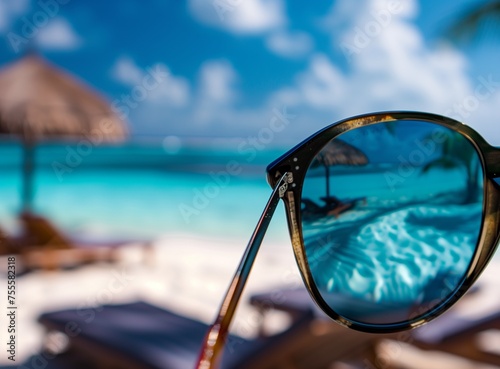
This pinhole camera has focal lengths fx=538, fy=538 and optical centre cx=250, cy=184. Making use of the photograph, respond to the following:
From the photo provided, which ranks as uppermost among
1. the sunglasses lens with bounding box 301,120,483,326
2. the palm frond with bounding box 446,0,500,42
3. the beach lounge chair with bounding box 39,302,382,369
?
the palm frond with bounding box 446,0,500,42

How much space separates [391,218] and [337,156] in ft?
0.20

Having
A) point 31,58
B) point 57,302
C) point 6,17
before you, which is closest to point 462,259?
point 57,302

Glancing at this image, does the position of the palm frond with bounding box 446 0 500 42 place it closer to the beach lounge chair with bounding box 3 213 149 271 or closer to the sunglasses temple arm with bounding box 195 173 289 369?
the beach lounge chair with bounding box 3 213 149 271

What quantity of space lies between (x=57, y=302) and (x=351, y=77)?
16.6 m

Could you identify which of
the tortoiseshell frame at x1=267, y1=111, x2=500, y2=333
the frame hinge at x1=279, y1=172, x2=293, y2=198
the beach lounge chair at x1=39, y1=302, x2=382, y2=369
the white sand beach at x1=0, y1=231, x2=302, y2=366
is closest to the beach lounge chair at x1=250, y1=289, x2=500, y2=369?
the beach lounge chair at x1=39, y1=302, x2=382, y2=369

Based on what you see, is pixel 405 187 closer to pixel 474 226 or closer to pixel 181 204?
pixel 474 226

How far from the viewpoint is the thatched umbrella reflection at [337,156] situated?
0.31 meters

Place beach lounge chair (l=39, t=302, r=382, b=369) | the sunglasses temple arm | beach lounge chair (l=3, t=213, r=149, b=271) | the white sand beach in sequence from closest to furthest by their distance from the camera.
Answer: the sunglasses temple arm
beach lounge chair (l=39, t=302, r=382, b=369)
the white sand beach
beach lounge chair (l=3, t=213, r=149, b=271)

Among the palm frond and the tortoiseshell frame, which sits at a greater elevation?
the palm frond

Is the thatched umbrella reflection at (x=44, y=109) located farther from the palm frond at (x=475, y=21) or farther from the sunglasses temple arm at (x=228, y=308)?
the sunglasses temple arm at (x=228, y=308)

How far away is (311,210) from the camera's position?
32 cm

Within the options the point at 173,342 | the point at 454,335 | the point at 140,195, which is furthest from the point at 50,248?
the point at 140,195

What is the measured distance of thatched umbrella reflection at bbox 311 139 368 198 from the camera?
0.31m

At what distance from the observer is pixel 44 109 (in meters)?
6.21
